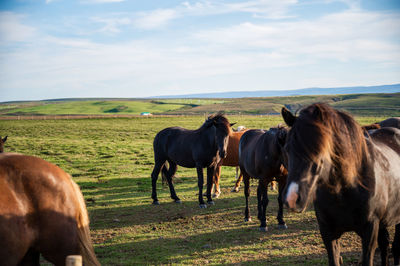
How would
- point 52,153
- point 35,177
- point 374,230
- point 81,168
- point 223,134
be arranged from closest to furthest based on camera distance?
1. point 35,177
2. point 374,230
3. point 223,134
4. point 81,168
5. point 52,153

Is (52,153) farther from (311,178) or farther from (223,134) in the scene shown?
(311,178)

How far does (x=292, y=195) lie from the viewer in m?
2.54

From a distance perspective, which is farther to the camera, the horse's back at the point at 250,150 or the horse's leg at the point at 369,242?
the horse's back at the point at 250,150

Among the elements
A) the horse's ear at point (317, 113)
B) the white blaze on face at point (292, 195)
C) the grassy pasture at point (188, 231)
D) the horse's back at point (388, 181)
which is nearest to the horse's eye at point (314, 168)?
the white blaze on face at point (292, 195)

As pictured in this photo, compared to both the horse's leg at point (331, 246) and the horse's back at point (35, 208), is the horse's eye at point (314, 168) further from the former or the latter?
the horse's back at point (35, 208)

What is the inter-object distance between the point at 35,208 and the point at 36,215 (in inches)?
2.5

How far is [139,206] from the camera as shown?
31.7 feet

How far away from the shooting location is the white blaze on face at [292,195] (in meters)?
2.52

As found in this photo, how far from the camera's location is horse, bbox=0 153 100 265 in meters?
2.77

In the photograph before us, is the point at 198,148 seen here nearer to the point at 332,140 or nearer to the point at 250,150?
the point at 250,150

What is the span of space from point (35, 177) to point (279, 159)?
17.6ft

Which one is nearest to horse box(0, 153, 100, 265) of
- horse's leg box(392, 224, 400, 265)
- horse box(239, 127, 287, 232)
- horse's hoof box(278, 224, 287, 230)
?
horse's leg box(392, 224, 400, 265)

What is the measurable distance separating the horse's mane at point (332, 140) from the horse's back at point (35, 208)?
225 cm

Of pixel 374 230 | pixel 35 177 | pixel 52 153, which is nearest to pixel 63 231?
pixel 35 177
